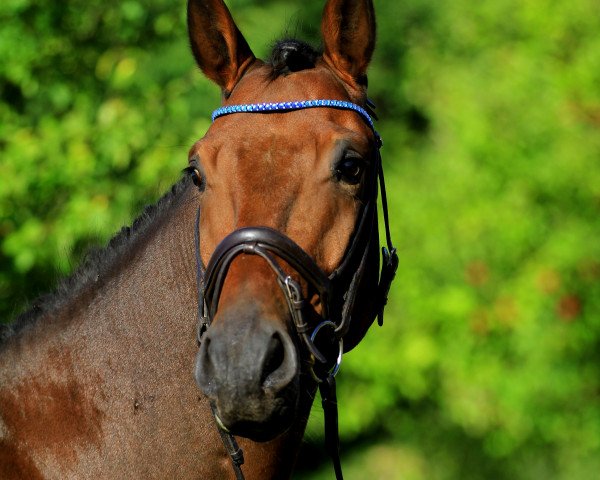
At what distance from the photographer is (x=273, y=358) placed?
2619mm

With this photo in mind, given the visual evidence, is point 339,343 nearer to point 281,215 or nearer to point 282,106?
point 281,215

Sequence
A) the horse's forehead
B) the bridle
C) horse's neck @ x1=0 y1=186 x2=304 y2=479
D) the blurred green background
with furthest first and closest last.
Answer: the blurred green background → the horse's forehead → horse's neck @ x1=0 y1=186 x2=304 y2=479 → the bridle

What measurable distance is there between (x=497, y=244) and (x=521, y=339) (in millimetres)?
970

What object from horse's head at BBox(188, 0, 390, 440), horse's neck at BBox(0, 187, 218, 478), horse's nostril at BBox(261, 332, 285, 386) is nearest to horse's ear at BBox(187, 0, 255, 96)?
horse's head at BBox(188, 0, 390, 440)

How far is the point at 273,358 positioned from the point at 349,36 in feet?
4.20

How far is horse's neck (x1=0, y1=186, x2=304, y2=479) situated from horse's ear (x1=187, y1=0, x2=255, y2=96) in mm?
632

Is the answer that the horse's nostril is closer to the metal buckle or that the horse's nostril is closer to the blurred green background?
the metal buckle

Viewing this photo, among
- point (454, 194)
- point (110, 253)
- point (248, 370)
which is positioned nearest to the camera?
point (248, 370)

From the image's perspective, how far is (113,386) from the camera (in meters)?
3.03

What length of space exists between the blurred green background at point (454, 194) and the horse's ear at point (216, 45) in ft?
10.8

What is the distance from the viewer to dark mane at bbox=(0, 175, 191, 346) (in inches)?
125

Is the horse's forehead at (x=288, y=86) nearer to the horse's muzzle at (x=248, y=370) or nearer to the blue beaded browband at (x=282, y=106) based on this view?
the blue beaded browband at (x=282, y=106)

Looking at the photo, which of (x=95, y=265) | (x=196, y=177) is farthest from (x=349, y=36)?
(x=95, y=265)

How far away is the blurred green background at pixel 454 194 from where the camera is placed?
22.1 feet
